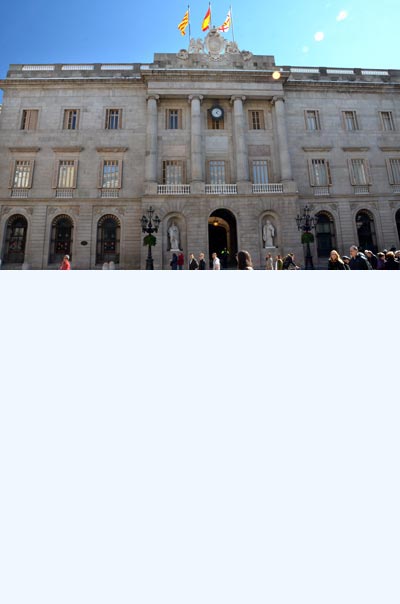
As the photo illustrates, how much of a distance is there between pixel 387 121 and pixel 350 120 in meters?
2.90

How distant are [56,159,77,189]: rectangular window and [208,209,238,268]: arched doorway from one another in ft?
32.4

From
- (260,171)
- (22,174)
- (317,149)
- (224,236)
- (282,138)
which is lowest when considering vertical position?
(224,236)

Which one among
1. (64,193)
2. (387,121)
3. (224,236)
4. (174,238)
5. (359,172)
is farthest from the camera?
(224,236)

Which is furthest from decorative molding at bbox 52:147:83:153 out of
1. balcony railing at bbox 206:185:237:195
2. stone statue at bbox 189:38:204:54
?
stone statue at bbox 189:38:204:54

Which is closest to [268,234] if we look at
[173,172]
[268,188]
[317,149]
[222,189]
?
[268,188]

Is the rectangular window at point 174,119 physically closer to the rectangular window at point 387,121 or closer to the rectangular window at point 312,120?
the rectangular window at point 312,120

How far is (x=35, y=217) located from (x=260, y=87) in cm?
1784

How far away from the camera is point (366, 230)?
22312 millimetres

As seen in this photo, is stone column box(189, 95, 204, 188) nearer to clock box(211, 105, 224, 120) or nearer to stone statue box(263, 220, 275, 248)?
clock box(211, 105, 224, 120)

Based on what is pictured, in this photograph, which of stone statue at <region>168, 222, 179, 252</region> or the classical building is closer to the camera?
stone statue at <region>168, 222, 179, 252</region>

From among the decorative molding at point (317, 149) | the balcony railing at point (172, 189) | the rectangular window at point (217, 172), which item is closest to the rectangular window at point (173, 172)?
the balcony railing at point (172, 189)

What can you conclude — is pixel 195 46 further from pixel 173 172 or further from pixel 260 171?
pixel 260 171

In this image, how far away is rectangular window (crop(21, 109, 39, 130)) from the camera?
22.0 m

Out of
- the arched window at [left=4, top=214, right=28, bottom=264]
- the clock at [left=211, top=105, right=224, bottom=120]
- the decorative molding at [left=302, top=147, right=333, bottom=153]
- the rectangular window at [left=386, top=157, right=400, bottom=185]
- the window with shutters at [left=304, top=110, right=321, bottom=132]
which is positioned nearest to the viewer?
the arched window at [left=4, top=214, right=28, bottom=264]
